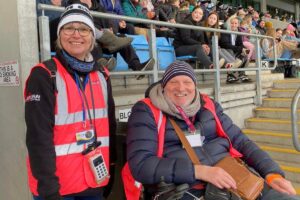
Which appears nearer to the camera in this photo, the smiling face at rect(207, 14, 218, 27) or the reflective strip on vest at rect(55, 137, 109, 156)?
the reflective strip on vest at rect(55, 137, 109, 156)

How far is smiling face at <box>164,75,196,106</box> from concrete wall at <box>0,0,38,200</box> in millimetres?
986

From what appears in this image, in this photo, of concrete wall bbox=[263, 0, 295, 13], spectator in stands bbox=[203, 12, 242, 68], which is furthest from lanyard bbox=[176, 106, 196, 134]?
concrete wall bbox=[263, 0, 295, 13]

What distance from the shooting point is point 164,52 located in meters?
5.18

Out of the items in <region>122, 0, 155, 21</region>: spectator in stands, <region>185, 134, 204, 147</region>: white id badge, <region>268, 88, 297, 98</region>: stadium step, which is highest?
<region>122, 0, 155, 21</region>: spectator in stands

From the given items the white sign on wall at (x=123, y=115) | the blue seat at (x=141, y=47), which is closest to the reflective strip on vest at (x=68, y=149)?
the white sign on wall at (x=123, y=115)

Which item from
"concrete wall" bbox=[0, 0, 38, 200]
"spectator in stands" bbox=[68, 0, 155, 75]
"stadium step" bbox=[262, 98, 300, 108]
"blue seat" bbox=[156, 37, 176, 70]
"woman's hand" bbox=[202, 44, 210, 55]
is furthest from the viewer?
"stadium step" bbox=[262, 98, 300, 108]

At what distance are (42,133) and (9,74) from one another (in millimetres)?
1059

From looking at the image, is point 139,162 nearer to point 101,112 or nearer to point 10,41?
point 101,112

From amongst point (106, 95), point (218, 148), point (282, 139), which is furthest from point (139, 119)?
point (282, 139)

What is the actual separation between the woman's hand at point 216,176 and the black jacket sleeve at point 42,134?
2.47ft

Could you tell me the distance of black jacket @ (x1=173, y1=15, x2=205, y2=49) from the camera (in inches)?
207

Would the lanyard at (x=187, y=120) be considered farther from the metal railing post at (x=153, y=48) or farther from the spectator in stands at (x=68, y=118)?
the metal railing post at (x=153, y=48)

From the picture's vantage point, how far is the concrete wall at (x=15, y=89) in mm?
2402

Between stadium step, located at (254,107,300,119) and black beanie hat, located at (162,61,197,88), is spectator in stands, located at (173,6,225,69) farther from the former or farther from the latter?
black beanie hat, located at (162,61,197,88)
